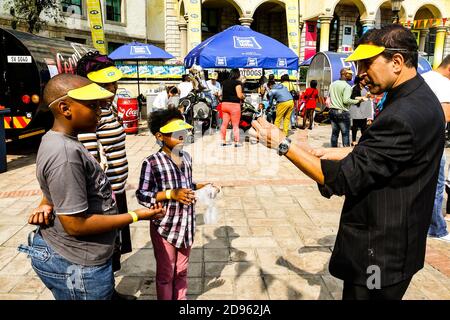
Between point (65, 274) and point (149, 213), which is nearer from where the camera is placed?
point (65, 274)

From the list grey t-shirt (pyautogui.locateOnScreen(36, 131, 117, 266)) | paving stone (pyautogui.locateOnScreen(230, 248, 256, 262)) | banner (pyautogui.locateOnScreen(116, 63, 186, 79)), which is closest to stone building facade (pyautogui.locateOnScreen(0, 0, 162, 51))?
banner (pyautogui.locateOnScreen(116, 63, 186, 79))

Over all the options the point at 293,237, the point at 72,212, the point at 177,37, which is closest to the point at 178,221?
the point at 72,212

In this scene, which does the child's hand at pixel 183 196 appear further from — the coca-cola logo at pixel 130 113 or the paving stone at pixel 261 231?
the coca-cola logo at pixel 130 113

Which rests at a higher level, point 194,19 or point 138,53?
point 194,19

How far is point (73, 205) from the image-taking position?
5.45 ft

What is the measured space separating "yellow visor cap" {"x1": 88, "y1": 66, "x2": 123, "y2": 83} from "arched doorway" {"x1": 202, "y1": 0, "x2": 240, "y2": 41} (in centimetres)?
2796

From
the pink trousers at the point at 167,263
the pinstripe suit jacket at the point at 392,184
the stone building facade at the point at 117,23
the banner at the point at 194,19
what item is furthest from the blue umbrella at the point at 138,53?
the stone building facade at the point at 117,23

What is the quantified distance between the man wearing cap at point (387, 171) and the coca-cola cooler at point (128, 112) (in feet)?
34.1

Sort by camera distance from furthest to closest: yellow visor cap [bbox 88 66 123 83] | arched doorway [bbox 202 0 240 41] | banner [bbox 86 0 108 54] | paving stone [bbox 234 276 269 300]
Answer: arched doorway [bbox 202 0 240 41], banner [bbox 86 0 108 54], paving stone [bbox 234 276 269 300], yellow visor cap [bbox 88 66 123 83]

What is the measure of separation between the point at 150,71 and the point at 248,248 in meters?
14.6

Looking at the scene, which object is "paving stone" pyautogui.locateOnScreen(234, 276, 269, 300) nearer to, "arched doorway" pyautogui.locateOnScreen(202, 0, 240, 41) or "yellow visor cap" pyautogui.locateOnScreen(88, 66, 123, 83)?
"yellow visor cap" pyautogui.locateOnScreen(88, 66, 123, 83)

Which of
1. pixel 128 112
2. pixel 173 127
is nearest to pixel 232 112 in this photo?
pixel 128 112

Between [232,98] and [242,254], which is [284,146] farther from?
[232,98]

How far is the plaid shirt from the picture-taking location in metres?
2.54
